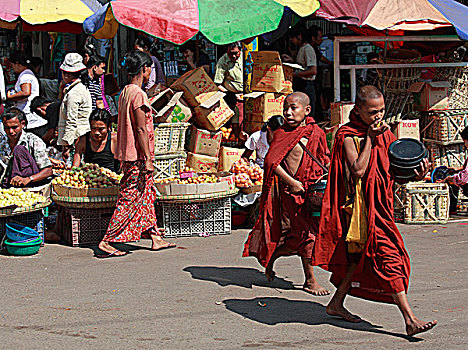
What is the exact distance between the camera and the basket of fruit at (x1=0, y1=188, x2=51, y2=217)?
722cm

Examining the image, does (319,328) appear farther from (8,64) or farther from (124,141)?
(8,64)

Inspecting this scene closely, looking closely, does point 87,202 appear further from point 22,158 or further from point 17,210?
point 22,158

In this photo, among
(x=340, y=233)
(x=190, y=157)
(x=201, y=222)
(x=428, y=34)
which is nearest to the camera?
(x=340, y=233)

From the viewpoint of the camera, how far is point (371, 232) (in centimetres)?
463

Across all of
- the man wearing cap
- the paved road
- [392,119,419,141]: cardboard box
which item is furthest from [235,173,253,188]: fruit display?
[392,119,419,141]: cardboard box

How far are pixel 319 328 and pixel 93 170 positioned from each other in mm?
3753

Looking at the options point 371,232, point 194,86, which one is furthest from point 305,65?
point 371,232

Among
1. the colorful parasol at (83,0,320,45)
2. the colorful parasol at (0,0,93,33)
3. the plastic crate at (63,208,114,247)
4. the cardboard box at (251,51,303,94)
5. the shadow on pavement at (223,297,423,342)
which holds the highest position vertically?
the colorful parasol at (0,0,93,33)

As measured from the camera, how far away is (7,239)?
744cm

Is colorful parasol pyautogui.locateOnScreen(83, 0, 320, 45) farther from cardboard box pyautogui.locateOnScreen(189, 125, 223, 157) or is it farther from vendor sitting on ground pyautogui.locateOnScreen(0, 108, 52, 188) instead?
vendor sitting on ground pyautogui.locateOnScreen(0, 108, 52, 188)

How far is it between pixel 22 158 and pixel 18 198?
1.81ft

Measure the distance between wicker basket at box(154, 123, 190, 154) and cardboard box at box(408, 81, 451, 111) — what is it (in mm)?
3332

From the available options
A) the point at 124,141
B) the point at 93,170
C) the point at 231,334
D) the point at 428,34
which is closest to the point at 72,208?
the point at 93,170

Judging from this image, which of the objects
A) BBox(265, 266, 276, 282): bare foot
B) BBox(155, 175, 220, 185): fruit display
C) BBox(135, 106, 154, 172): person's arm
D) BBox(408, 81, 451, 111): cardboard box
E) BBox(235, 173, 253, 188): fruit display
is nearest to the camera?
BBox(265, 266, 276, 282): bare foot
